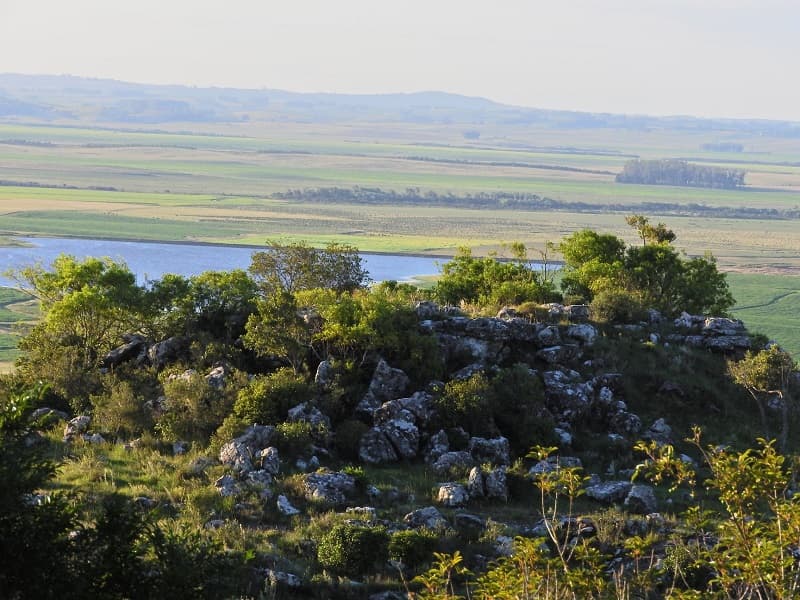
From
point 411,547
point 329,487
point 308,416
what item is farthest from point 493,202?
point 411,547

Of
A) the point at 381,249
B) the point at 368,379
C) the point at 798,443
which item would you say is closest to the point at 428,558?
the point at 368,379

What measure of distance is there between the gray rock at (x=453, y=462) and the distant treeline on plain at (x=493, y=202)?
14637 cm

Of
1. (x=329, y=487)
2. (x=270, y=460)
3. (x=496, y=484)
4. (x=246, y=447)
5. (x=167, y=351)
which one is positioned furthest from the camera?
(x=167, y=351)

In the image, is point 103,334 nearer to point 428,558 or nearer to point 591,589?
point 428,558

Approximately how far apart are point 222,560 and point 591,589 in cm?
631

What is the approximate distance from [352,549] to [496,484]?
6.28 metres

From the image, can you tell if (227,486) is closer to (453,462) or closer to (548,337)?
(453,462)

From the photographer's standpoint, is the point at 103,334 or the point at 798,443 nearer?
the point at 798,443

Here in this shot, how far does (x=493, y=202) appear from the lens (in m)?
188

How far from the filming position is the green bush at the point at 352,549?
2217 cm

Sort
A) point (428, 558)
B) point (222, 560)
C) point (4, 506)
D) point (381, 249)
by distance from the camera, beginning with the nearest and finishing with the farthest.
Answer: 1. point (4, 506)
2. point (222, 560)
3. point (428, 558)
4. point (381, 249)

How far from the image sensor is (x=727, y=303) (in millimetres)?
51875

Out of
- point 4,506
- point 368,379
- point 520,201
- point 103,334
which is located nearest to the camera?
point 4,506

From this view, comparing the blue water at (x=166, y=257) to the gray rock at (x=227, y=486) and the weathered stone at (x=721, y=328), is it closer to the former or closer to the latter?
the weathered stone at (x=721, y=328)
